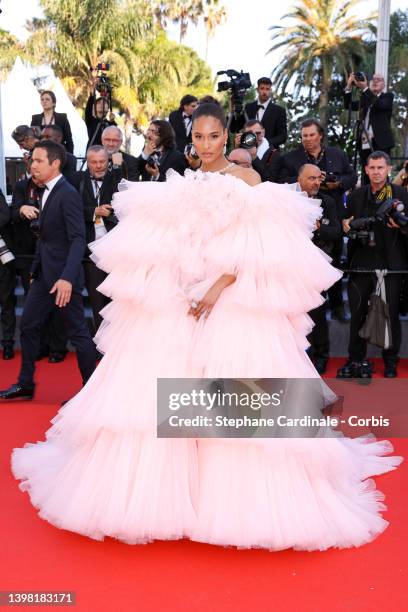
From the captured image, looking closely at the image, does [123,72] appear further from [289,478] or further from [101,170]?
[289,478]

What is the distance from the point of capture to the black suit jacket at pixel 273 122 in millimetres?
8406

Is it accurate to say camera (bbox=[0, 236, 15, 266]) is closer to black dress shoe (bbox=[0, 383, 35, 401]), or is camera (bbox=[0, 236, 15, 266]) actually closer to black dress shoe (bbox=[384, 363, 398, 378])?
black dress shoe (bbox=[0, 383, 35, 401])

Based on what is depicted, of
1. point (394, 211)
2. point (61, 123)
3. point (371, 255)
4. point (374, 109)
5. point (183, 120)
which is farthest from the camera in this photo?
point (61, 123)

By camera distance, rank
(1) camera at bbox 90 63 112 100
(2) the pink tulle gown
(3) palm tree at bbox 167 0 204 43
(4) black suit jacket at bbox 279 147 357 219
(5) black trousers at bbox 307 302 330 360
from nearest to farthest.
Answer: (2) the pink tulle gown, (5) black trousers at bbox 307 302 330 360, (4) black suit jacket at bbox 279 147 357 219, (1) camera at bbox 90 63 112 100, (3) palm tree at bbox 167 0 204 43

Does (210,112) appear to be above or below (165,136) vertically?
above

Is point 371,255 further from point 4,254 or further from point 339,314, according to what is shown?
point 4,254

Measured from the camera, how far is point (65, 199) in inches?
193

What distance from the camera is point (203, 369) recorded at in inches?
118

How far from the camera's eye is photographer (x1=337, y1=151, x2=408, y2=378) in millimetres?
5938

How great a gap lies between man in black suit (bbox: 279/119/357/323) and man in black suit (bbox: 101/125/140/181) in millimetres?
1312

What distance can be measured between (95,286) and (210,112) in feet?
11.1

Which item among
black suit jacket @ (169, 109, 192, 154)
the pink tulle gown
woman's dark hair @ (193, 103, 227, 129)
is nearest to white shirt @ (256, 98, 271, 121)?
black suit jacket @ (169, 109, 192, 154)

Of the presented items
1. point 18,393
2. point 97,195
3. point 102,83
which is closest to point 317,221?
point 97,195

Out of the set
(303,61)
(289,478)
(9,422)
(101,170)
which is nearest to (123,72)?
(303,61)
